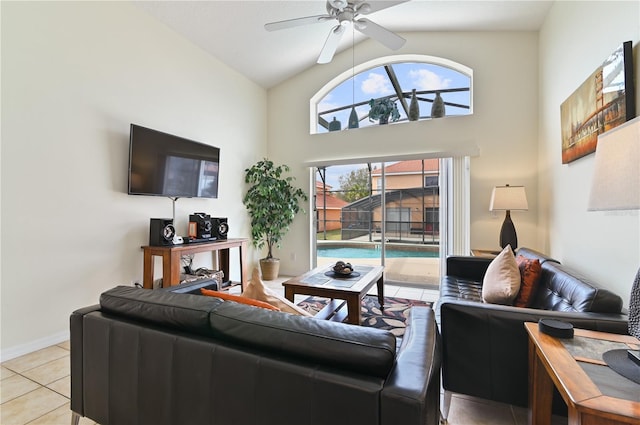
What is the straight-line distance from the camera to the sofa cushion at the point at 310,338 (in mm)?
898

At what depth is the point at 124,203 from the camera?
2.98 meters

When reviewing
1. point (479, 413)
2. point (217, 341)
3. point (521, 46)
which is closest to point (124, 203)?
point (217, 341)

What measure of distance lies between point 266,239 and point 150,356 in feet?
12.1

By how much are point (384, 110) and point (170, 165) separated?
116 inches

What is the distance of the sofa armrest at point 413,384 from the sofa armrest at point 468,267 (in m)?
2.02

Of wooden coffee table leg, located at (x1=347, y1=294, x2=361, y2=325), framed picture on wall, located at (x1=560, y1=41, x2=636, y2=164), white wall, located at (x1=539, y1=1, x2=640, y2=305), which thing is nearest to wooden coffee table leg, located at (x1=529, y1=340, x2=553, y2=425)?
white wall, located at (x1=539, y1=1, x2=640, y2=305)

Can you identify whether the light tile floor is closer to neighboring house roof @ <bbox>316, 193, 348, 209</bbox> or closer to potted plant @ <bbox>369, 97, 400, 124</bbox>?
neighboring house roof @ <bbox>316, 193, 348, 209</bbox>

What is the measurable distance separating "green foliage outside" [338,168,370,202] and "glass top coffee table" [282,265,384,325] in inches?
75.5

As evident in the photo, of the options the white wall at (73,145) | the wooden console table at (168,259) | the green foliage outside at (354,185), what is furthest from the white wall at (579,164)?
the white wall at (73,145)

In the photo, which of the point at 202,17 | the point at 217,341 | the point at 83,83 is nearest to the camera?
the point at 217,341

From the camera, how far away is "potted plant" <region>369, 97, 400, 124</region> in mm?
4320

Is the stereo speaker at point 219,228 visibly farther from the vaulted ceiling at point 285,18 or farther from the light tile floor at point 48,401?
the vaulted ceiling at point 285,18

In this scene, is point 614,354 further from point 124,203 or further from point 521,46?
point 521,46

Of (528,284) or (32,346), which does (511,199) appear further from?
(32,346)
